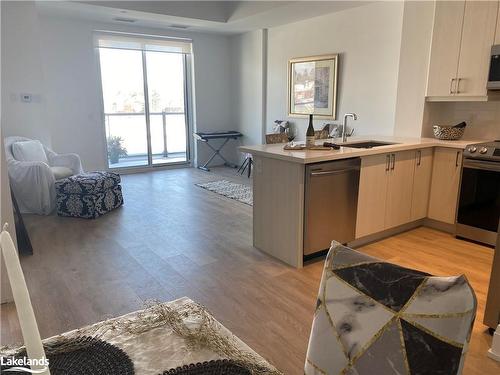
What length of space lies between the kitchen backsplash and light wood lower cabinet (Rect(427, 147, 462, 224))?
0.52 m

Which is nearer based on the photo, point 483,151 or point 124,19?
point 483,151

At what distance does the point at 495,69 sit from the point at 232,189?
11.9ft

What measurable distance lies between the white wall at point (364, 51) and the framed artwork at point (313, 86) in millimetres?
113

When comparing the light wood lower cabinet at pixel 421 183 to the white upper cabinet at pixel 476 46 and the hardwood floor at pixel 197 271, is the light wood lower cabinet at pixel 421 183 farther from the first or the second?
the white upper cabinet at pixel 476 46

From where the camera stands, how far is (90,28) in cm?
618

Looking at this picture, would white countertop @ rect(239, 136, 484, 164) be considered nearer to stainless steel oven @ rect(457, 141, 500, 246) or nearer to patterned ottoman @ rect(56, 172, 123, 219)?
stainless steel oven @ rect(457, 141, 500, 246)

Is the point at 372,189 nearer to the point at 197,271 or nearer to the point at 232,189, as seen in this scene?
the point at 197,271

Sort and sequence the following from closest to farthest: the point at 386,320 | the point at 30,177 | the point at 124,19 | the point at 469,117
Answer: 1. the point at 386,320
2. the point at 469,117
3. the point at 30,177
4. the point at 124,19

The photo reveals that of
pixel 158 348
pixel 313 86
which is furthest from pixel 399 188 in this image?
pixel 158 348

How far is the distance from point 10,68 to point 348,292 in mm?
5602

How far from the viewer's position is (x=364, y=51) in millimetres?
5086

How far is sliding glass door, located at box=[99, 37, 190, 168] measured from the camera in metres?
6.77

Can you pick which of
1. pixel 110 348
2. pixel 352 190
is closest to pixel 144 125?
pixel 352 190

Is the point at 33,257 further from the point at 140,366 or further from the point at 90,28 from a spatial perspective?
the point at 90,28
